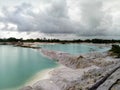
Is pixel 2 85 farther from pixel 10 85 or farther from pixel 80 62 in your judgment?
pixel 80 62

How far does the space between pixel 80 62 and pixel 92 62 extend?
89.6 inches

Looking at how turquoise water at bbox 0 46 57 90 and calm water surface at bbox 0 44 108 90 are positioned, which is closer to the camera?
turquoise water at bbox 0 46 57 90

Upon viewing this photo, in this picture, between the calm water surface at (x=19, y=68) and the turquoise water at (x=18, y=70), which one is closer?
the turquoise water at (x=18, y=70)

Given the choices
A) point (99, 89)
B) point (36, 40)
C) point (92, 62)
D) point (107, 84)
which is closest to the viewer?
point (99, 89)

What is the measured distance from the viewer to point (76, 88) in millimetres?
17391

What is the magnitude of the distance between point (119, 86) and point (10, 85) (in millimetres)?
14204

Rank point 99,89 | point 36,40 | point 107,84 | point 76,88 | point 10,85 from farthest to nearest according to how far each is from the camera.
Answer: point 36,40, point 10,85, point 76,88, point 107,84, point 99,89

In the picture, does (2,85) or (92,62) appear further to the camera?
(92,62)

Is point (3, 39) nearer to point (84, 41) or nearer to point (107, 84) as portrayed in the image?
point (84, 41)

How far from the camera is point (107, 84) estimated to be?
15.3m

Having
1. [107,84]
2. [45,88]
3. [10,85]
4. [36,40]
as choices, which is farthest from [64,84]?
[36,40]

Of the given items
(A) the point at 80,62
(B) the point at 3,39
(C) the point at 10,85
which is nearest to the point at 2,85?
(C) the point at 10,85

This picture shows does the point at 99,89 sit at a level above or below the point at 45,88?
above

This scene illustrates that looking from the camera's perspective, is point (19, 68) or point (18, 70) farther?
point (19, 68)
